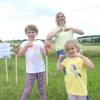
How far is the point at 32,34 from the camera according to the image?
22.4 feet

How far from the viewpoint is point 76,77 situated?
18.8 feet

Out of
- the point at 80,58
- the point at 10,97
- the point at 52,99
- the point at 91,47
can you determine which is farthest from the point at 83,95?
the point at 91,47

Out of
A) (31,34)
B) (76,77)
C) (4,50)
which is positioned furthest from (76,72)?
(4,50)

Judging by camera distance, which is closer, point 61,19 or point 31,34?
point 31,34

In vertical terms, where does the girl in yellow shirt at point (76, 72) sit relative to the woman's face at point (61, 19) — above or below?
below

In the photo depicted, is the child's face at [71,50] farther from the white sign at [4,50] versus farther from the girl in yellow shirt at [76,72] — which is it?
the white sign at [4,50]

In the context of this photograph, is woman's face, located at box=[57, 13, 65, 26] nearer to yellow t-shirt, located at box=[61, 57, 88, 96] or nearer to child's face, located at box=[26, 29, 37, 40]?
child's face, located at box=[26, 29, 37, 40]

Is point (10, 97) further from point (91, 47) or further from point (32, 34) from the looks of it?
point (91, 47)

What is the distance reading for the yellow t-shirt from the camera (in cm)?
574

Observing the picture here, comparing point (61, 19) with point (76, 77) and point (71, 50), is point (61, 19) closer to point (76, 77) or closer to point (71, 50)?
point (71, 50)

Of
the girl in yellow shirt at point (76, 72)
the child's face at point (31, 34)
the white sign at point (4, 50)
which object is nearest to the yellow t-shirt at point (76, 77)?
the girl in yellow shirt at point (76, 72)

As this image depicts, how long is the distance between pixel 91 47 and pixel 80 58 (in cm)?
2343

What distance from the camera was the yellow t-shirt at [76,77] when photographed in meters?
5.74

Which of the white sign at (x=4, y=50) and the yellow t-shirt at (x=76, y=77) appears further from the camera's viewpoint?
the white sign at (x=4, y=50)
